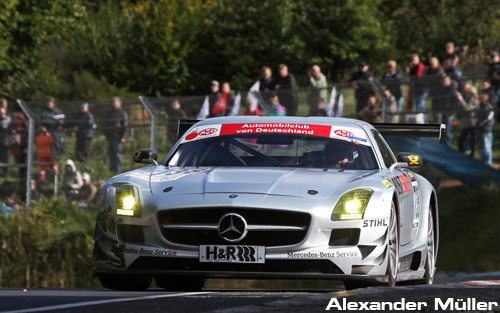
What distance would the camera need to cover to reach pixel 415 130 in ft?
38.6

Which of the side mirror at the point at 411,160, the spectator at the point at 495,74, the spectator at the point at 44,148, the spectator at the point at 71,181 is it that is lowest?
the spectator at the point at 71,181

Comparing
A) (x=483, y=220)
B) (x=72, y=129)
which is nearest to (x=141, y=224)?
(x=483, y=220)

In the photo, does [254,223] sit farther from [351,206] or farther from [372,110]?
[372,110]

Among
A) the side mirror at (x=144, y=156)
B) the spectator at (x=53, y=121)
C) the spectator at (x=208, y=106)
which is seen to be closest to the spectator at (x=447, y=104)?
the spectator at (x=208, y=106)

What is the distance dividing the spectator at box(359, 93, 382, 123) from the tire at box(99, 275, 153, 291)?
913cm

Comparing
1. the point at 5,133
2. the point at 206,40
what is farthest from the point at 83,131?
the point at 206,40

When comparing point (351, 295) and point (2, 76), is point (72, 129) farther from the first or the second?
point (2, 76)

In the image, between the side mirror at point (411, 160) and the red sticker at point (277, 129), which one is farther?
the side mirror at point (411, 160)

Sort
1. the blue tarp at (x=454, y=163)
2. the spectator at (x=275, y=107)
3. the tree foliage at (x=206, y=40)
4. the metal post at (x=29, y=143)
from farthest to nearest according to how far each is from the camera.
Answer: the tree foliage at (x=206, y=40) < the metal post at (x=29, y=143) < the spectator at (x=275, y=107) < the blue tarp at (x=454, y=163)

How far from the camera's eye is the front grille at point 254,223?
28.1ft

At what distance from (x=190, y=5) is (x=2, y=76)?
7.75 m

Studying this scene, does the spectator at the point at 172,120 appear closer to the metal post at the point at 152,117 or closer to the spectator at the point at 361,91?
the metal post at the point at 152,117

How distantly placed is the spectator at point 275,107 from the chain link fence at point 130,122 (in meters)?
0.03

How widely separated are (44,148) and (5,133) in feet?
2.50
